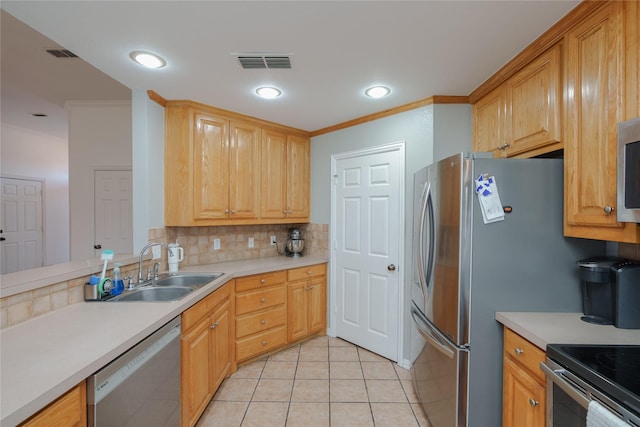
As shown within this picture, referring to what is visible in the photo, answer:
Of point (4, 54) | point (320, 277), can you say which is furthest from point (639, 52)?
point (4, 54)

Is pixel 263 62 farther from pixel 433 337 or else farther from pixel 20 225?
pixel 20 225

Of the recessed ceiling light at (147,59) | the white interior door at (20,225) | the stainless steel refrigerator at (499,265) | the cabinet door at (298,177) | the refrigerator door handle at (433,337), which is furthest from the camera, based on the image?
the white interior door at (20,225)

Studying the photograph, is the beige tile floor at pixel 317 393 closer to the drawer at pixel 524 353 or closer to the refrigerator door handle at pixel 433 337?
the refrigerator door handle at pixel 433 337

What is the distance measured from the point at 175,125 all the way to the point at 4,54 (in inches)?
53.3

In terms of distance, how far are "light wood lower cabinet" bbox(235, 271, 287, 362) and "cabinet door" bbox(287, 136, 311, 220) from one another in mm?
838

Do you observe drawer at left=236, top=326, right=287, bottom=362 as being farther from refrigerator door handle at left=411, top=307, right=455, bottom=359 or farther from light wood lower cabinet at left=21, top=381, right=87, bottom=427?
light wood lower cabinet at left=21, top=381, right=87, bottom=427

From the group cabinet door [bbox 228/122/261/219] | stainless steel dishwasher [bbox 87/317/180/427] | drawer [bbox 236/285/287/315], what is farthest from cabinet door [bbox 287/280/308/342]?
stainless steel dishwasher [bbox 87/317/180/427]

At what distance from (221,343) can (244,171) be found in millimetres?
1611

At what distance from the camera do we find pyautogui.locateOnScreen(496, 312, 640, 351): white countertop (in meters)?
1.19

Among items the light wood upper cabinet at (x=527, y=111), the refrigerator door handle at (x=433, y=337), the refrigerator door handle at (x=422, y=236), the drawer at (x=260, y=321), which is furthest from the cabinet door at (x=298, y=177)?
the light wood upper cabinet at (x=527, y=111)

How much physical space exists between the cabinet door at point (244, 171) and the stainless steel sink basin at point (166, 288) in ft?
2.25

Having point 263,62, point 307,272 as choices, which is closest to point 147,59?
point 263,62

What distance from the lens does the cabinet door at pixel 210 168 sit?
8.36 ft

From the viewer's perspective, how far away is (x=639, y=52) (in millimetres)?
1097
